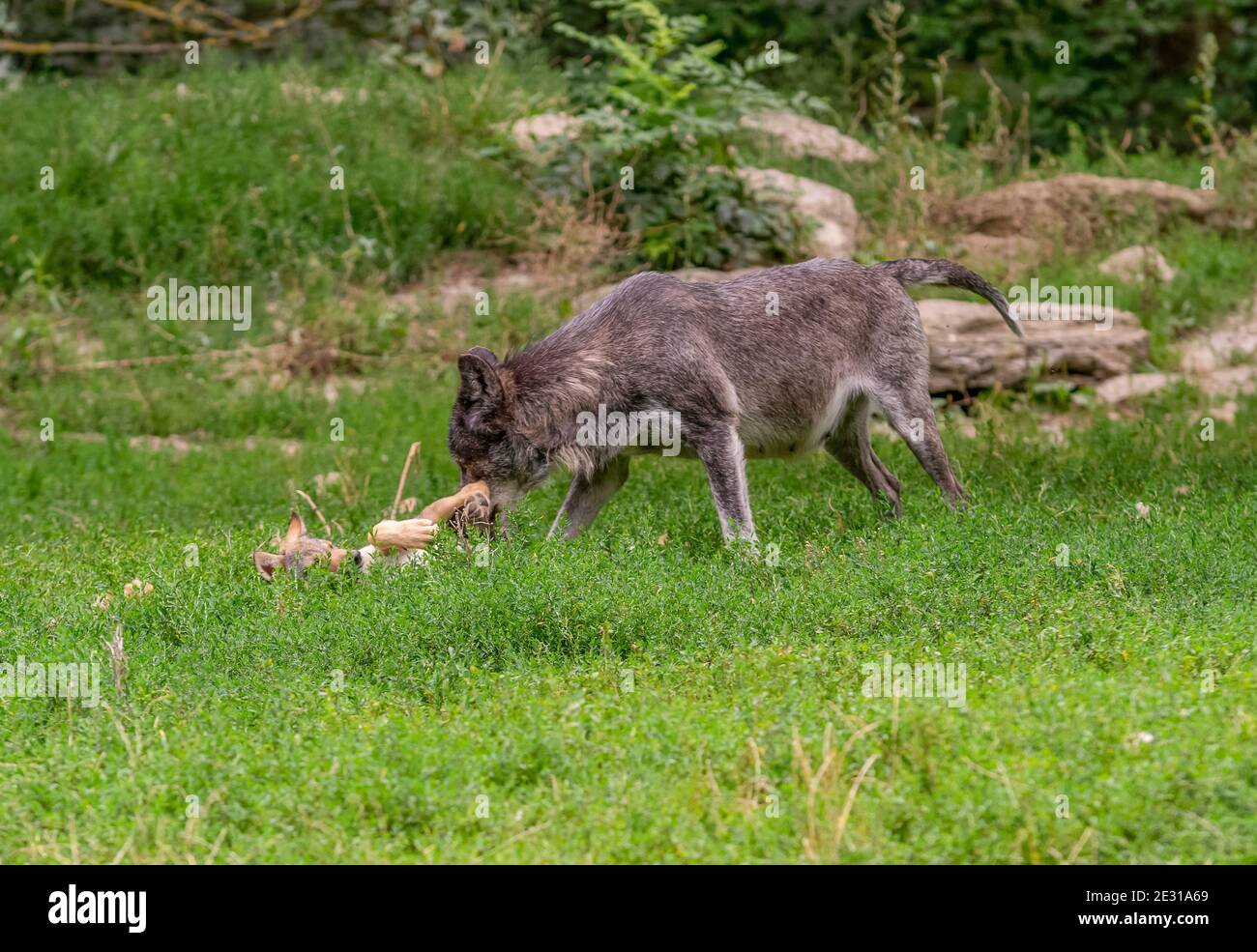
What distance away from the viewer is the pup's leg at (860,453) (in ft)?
32.6

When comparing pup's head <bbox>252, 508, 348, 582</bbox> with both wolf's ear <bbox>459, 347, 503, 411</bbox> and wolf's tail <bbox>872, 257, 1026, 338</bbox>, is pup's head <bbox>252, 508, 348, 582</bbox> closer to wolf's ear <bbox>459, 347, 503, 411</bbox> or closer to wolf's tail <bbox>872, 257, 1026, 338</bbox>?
wolf's ear <bbox>459, 347, 503, 411</bbox>

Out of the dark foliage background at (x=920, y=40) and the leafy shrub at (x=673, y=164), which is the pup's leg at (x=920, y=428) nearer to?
the leafy shrub at (x=673, y=164)

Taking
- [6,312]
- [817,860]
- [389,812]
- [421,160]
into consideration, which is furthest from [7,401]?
[817,860]

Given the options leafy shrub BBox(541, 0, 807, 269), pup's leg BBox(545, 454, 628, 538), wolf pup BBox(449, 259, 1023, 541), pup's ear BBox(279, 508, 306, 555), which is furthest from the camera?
leafy shrub BBox(541, 0, 807, 269)

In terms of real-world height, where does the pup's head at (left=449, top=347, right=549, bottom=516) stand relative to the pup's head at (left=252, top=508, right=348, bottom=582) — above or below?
above

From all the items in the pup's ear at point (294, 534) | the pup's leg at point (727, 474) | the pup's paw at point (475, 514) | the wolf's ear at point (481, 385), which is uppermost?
the wolf's ear at point (481, 385)

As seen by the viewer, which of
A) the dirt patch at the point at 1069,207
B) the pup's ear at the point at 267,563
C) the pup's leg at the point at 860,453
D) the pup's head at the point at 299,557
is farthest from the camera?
the dirt patch at the point at 1069,207

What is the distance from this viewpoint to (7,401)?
43.4 feet

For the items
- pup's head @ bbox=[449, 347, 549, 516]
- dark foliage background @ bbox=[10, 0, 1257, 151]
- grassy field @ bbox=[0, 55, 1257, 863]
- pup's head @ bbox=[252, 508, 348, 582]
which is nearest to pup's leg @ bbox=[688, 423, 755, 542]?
grassy field @ bbox=[0, 55, 1257, 863]

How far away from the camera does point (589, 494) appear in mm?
9336

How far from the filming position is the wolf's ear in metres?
8.71

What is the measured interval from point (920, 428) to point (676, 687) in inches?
148

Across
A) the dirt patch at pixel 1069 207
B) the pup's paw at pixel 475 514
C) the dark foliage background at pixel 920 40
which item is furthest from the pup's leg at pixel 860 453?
the dark foliage background at pixel 920 40

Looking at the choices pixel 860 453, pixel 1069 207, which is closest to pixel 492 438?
pixel 860 453
